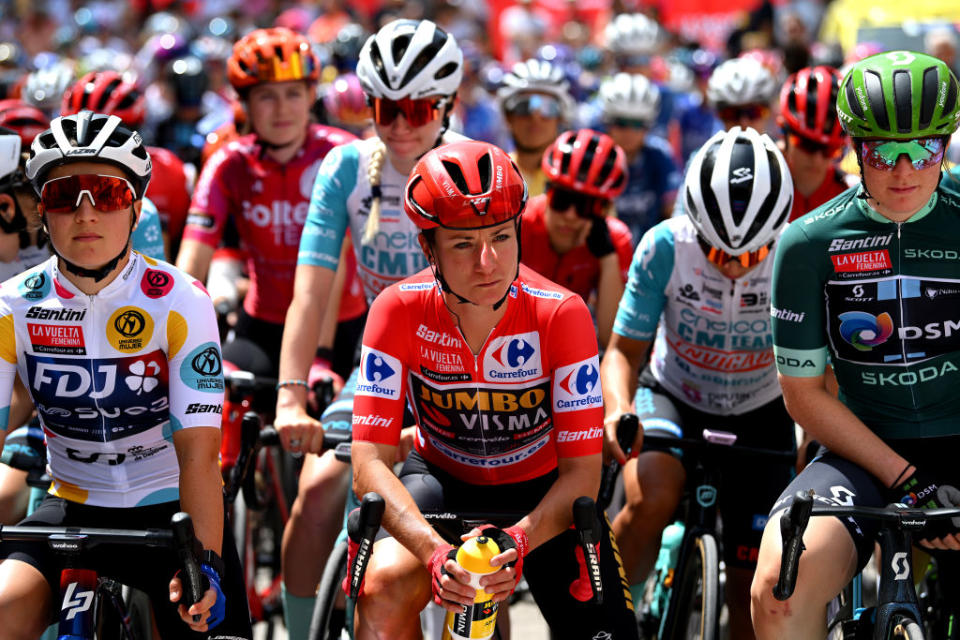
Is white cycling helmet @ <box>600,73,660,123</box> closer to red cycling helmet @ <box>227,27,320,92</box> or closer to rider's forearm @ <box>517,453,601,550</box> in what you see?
red cycling helmet @ <box>227,27,320,92</box>

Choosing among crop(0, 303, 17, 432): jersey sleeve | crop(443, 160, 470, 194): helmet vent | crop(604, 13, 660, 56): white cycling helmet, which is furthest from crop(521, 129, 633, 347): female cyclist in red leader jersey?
crop(604, 13, 660, 56): white cycling helmet

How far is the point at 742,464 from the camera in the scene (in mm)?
5074

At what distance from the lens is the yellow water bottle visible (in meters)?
3.42

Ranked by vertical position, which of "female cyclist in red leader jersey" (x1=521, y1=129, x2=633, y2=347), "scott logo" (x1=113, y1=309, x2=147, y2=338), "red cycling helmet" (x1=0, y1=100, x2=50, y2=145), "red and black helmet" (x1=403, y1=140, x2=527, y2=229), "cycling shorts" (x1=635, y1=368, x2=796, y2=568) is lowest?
"cycling shorts" (x1=635, y1=368, x2=796, y2=568)

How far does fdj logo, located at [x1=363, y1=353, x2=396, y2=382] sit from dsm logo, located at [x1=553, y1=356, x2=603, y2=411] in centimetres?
56

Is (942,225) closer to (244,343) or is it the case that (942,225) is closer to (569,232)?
(569,232)

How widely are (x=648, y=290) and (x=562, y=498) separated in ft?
5.17

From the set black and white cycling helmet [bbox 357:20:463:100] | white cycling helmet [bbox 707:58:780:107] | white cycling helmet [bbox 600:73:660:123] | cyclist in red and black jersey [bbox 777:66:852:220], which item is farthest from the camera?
white cycling helmet [bbox 600:73:660:123]

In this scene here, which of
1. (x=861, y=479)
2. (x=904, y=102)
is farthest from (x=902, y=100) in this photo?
(x=861, y=479)

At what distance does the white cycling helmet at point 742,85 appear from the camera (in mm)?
8391

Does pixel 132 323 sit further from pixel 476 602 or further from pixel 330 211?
pixel 330 211

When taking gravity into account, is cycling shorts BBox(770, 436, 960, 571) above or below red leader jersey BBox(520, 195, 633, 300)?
below

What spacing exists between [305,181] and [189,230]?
0.66m

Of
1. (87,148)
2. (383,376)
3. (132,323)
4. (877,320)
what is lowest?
(383,376)
